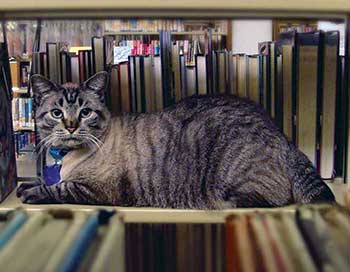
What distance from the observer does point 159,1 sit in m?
0.47

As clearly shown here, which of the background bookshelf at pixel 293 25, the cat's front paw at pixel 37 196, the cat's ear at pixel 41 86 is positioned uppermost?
the background bookshelf at pixel 293 25

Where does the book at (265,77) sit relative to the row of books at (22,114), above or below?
above

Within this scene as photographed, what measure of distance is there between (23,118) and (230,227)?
0.39 m

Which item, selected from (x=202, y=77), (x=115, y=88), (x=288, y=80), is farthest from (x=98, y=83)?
(x=288, y=80)

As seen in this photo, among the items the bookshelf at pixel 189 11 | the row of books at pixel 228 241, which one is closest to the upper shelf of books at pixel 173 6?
the bookshelf at pixel 189 11

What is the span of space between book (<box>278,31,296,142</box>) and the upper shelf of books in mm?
117

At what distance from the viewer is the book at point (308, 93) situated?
2.00 ft

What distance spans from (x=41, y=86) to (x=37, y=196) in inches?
5.4

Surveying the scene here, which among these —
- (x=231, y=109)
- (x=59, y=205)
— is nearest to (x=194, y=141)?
(x=231, y=109)

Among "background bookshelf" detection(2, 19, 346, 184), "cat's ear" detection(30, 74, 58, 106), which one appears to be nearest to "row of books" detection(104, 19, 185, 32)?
"background bookshelf" detection(2, 19, 346, 184)

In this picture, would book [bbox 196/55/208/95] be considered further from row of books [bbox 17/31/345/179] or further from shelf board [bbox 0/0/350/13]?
shelf board [bbox 0/0/350/13]

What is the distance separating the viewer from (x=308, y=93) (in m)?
0.62

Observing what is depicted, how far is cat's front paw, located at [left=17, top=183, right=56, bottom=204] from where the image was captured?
1.89ft

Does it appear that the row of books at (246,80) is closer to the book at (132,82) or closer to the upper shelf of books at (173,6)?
the book at (132,82)
